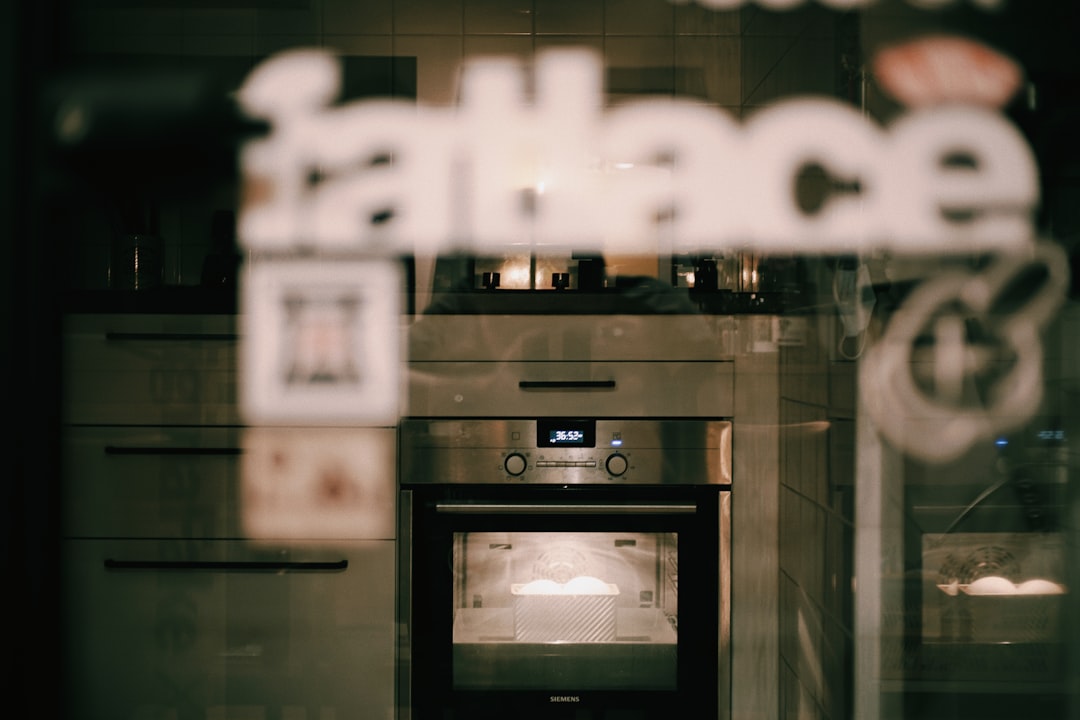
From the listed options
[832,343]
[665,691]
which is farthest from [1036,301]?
[665,691]

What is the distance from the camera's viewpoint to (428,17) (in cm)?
191

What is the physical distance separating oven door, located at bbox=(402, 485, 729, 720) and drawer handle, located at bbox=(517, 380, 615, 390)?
19cm

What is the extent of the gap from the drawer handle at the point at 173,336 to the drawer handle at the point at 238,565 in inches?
16.3

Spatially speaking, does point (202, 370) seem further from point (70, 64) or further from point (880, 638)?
point (880, 638)

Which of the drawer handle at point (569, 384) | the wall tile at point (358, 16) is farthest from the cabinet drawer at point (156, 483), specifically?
the wall tile at point (358, 16)

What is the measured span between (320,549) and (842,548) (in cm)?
93

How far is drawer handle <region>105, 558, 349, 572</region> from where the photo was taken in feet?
5.29

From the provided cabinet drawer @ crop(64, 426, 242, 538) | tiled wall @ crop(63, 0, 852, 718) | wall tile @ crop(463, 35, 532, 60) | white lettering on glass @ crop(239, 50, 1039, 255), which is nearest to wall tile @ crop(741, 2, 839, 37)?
tiled wall @ crop(63, 0, 852, 718)

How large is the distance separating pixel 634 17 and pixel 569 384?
0.86 m

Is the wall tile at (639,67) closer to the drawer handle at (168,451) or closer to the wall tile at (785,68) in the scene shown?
the wall tile at (785,68)

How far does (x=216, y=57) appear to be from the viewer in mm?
1804

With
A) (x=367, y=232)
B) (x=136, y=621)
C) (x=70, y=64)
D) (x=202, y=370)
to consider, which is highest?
(x=70, y=64)

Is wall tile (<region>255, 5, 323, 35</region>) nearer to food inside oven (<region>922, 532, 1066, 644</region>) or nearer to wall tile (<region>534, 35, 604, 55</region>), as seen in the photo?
wall tile (<region>534, 35, 604, 55</region>)

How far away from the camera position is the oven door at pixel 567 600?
1.63 meters
